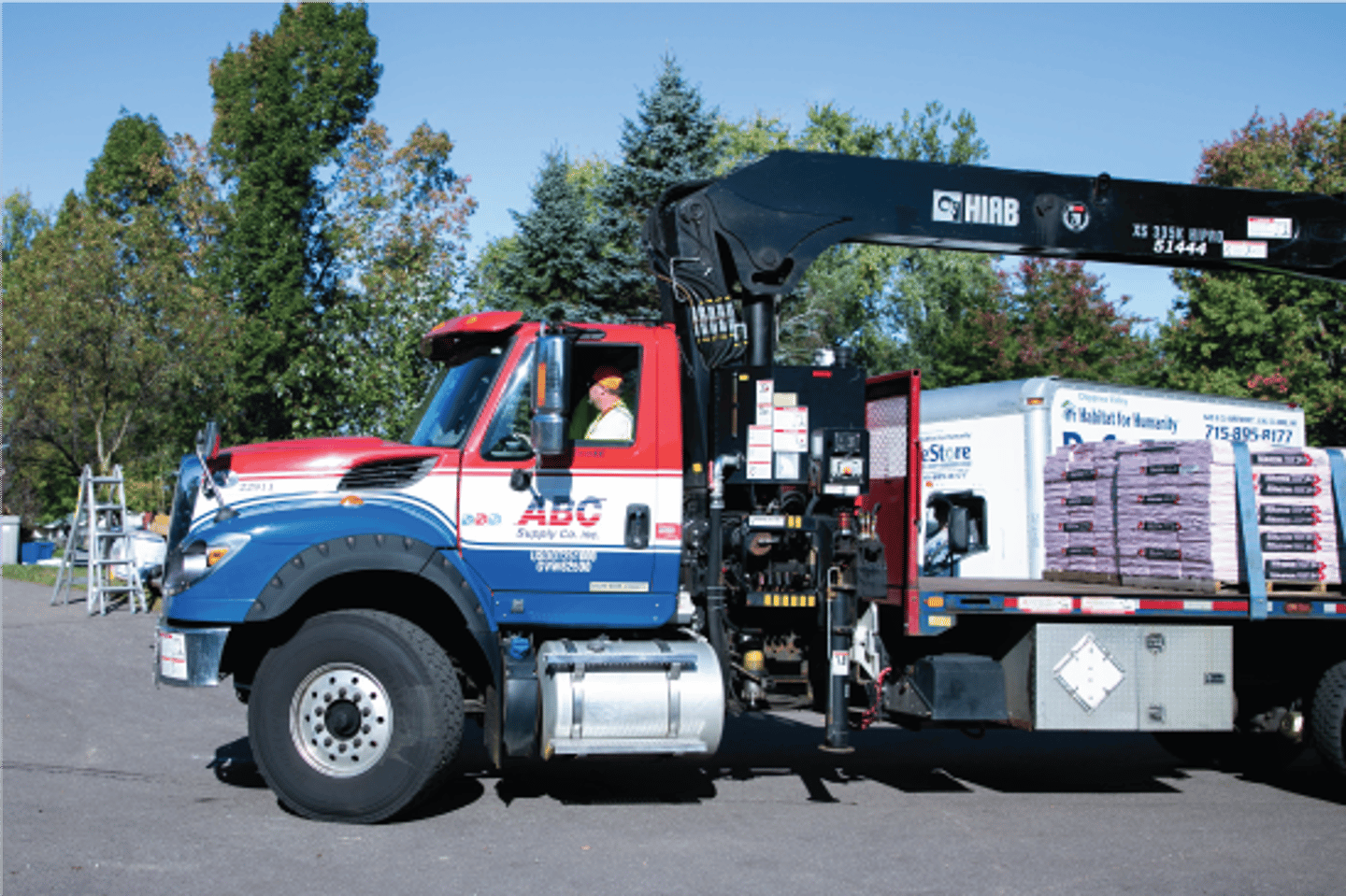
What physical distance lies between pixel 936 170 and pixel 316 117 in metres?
29.6

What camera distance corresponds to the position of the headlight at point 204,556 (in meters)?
6.91

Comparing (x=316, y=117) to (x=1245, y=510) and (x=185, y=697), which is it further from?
(x=1245, y=510)

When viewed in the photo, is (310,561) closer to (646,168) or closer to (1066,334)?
(646,168)

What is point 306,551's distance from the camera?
22.6ft

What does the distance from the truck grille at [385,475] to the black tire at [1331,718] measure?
622 centimetres

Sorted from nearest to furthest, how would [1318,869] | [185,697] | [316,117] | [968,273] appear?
1. [1318,869]
2. [185,697]
3. [316,117]
4. [968,273]

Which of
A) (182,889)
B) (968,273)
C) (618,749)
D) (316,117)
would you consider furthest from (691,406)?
(968,273)

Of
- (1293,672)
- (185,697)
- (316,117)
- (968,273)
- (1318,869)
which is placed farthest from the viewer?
(968,273)

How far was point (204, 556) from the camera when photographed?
6.96 m

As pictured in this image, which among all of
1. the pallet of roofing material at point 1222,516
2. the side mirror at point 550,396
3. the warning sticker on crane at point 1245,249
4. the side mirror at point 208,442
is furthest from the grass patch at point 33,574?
the warning sticker on crane at point 1245,249

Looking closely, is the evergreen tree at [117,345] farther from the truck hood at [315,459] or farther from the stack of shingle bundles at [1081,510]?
the stack of shingle bundles at [1081,510]

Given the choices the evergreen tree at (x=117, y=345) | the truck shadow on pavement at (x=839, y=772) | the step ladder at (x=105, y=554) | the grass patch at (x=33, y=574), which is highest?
the evergreen tree at (x=117, y=345)

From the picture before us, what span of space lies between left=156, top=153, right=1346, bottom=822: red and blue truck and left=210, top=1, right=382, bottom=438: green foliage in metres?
22.9

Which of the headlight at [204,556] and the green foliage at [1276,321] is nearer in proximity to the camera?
the headlight at [204,556]
